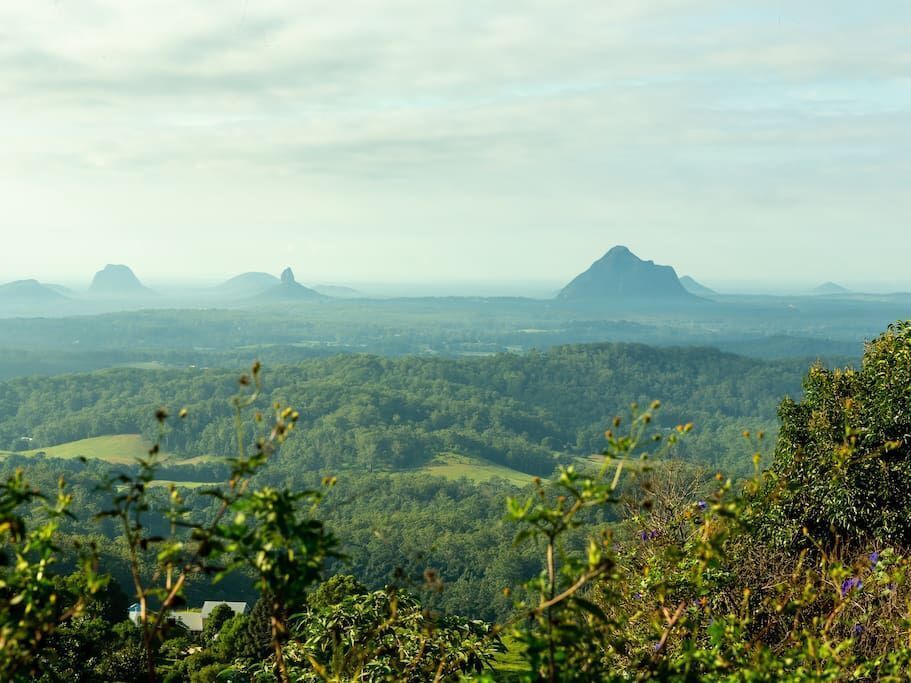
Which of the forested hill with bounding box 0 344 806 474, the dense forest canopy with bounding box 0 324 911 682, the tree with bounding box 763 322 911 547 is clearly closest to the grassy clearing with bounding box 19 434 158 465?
the forested hill with bounding box 0 344 806 474

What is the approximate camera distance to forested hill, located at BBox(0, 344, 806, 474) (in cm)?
12706

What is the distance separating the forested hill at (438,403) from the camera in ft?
417

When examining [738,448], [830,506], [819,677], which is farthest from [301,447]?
[819,677]

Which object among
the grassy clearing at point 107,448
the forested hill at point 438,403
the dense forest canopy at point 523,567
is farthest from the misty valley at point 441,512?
the grassy clearing at point 107,448

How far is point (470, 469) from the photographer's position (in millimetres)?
112125

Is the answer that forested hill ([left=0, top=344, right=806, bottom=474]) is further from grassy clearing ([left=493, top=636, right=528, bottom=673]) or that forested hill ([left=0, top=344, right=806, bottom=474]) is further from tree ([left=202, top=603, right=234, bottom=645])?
grassy clearing ([left=493, top=636, right=528, bottom=673])

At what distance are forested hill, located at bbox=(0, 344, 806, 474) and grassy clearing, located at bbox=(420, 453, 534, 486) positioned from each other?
405 cm

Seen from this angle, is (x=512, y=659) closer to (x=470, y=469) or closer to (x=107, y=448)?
(x=470, y=469)

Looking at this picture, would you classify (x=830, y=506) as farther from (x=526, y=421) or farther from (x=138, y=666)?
(x=526, y=421)

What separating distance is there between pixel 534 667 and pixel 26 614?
1.76 m

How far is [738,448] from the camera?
406 ft

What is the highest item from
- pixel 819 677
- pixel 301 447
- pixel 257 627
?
pixel 819 677

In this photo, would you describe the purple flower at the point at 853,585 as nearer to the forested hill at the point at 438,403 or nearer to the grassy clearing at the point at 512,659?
the grassy clearing at the point at 512,659

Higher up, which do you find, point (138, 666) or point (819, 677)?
point (819, 677)
